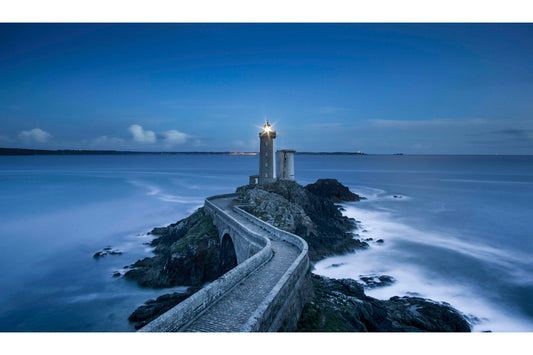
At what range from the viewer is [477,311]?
45.1ft

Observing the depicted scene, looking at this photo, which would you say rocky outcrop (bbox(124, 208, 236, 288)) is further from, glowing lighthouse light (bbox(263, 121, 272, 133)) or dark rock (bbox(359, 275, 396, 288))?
glowing lighthouse light (bbox(263, 121, 272, 133))

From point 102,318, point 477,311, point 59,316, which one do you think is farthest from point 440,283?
point 59,316

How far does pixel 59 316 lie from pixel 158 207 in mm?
23971

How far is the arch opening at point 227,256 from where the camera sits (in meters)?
17.5

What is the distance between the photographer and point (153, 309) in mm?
13523

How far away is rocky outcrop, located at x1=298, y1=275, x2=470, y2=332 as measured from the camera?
9.55 m

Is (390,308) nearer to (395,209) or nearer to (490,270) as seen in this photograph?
(490,270)

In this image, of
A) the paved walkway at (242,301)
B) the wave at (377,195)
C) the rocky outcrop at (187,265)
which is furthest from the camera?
the wave at (377,195)

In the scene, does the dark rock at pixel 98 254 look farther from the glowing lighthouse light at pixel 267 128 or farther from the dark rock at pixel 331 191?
the dark rock at pixel 331 191

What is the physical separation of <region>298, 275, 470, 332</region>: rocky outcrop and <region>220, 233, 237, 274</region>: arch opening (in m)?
5.75

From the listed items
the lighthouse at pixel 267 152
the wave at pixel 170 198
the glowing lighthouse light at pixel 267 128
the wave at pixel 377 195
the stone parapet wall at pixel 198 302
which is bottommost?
the wave at pixel 170 198

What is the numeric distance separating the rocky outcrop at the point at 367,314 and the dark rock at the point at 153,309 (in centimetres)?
696

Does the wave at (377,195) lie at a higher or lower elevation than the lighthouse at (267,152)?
lower

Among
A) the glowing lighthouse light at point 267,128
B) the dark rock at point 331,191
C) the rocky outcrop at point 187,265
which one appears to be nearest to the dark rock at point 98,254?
the rocky outcrop at point 187,265
